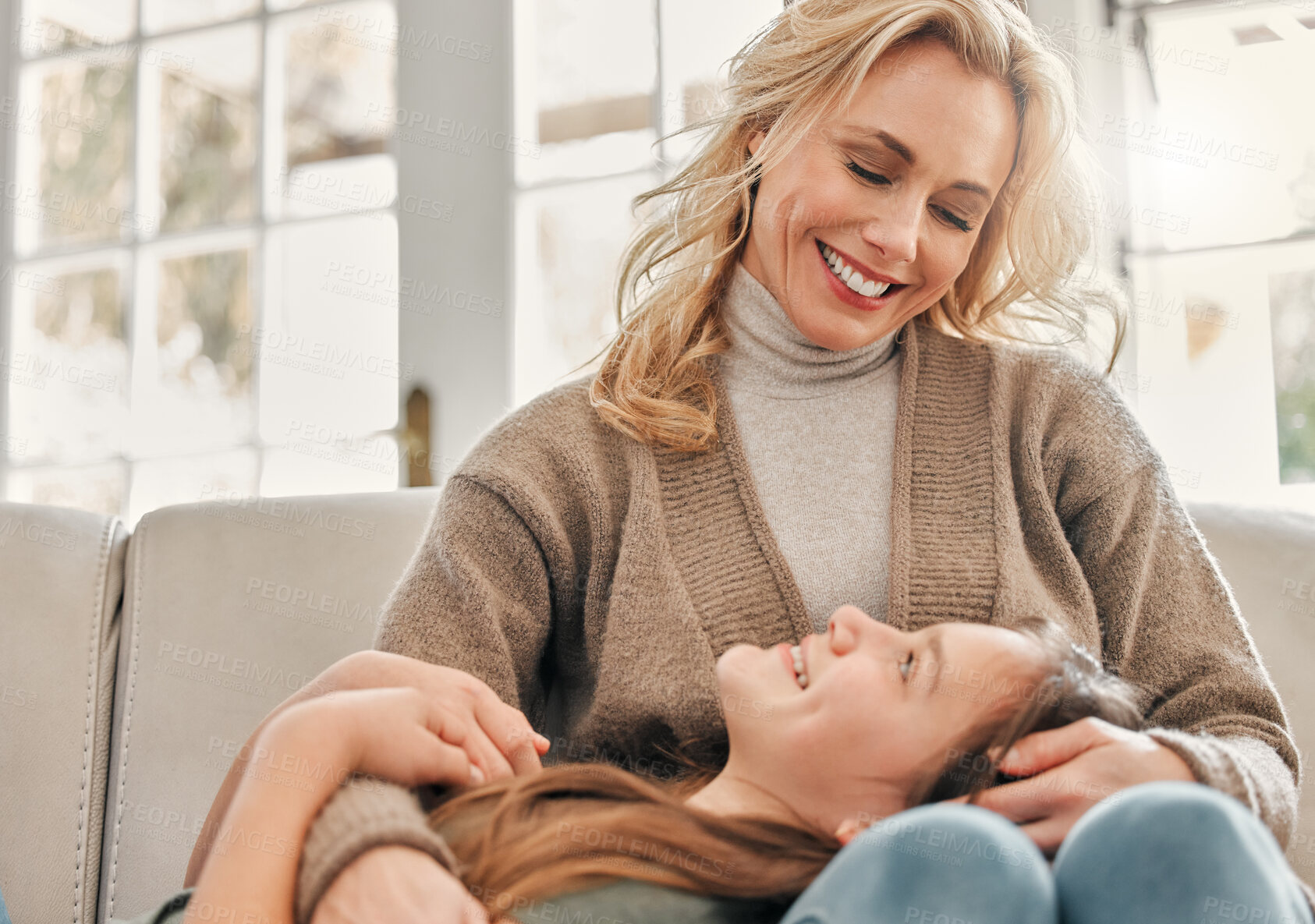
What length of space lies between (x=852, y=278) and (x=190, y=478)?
5.52ft

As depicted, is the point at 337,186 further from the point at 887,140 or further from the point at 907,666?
the point at 907,666

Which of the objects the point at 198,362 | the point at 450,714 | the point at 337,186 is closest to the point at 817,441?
the point at 450,714

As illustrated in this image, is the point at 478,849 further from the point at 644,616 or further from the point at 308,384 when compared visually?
the point at 308,384

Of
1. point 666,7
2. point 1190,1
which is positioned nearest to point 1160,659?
point 1190,1

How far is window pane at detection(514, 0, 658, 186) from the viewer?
2.05 meters

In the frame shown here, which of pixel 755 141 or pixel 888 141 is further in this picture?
pixel 755 141

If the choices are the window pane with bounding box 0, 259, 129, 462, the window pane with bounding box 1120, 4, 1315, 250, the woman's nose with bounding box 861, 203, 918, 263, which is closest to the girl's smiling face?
the woman's nose with bounding box 861, 203, 918, 263

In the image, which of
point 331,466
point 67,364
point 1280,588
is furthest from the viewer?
point 67,364

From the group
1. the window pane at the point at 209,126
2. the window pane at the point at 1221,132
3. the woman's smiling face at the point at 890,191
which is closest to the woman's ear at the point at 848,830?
the woman's smiling face at the point at 890,191

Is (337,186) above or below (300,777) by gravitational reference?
above

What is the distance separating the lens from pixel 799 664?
0.95 metres

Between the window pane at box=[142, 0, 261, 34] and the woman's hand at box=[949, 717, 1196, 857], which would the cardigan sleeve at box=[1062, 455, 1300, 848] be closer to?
the woman's hand at box=[949, 717, 1196, 857]

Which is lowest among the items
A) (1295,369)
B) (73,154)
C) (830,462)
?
(830,462)

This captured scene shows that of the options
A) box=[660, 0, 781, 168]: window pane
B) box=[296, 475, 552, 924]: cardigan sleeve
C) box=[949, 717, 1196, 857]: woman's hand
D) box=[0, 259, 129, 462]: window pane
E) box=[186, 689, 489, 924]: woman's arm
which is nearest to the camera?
box=[186, 689, 489, 924]: woman's arm
